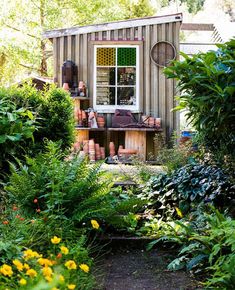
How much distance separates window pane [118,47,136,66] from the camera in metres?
9.91

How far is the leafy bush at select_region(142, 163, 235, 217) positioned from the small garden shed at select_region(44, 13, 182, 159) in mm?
4625

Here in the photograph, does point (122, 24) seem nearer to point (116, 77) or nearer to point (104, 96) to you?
point (116, 77)

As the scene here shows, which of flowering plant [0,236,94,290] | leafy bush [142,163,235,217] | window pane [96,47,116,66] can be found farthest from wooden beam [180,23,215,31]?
flowering plant [0,236,94,290]

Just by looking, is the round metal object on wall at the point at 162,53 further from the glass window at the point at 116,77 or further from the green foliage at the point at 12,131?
the green foliage at the point at 12,131

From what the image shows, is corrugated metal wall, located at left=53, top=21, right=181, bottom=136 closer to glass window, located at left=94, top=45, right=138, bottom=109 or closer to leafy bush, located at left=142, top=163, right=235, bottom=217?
glass window, located at left=94, top=45, right=138, bottom=109

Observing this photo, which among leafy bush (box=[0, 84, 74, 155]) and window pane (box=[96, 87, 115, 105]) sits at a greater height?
window pane (box=[96, 87, 115, 105])

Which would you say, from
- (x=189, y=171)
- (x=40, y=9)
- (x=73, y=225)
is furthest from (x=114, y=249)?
(x=40, y=9)

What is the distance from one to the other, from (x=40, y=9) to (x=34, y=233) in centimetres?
1259

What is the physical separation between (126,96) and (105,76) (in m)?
0.60

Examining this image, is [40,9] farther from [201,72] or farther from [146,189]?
[201,72]

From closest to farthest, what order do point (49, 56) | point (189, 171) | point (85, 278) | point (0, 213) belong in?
point (85, 278) → point (0, 213) → point (189, 171) → point (49, 56)

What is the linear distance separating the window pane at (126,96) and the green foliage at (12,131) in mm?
5096

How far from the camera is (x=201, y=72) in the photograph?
3848mm

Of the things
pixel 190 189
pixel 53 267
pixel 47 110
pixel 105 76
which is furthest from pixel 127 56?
pixel 53 267
